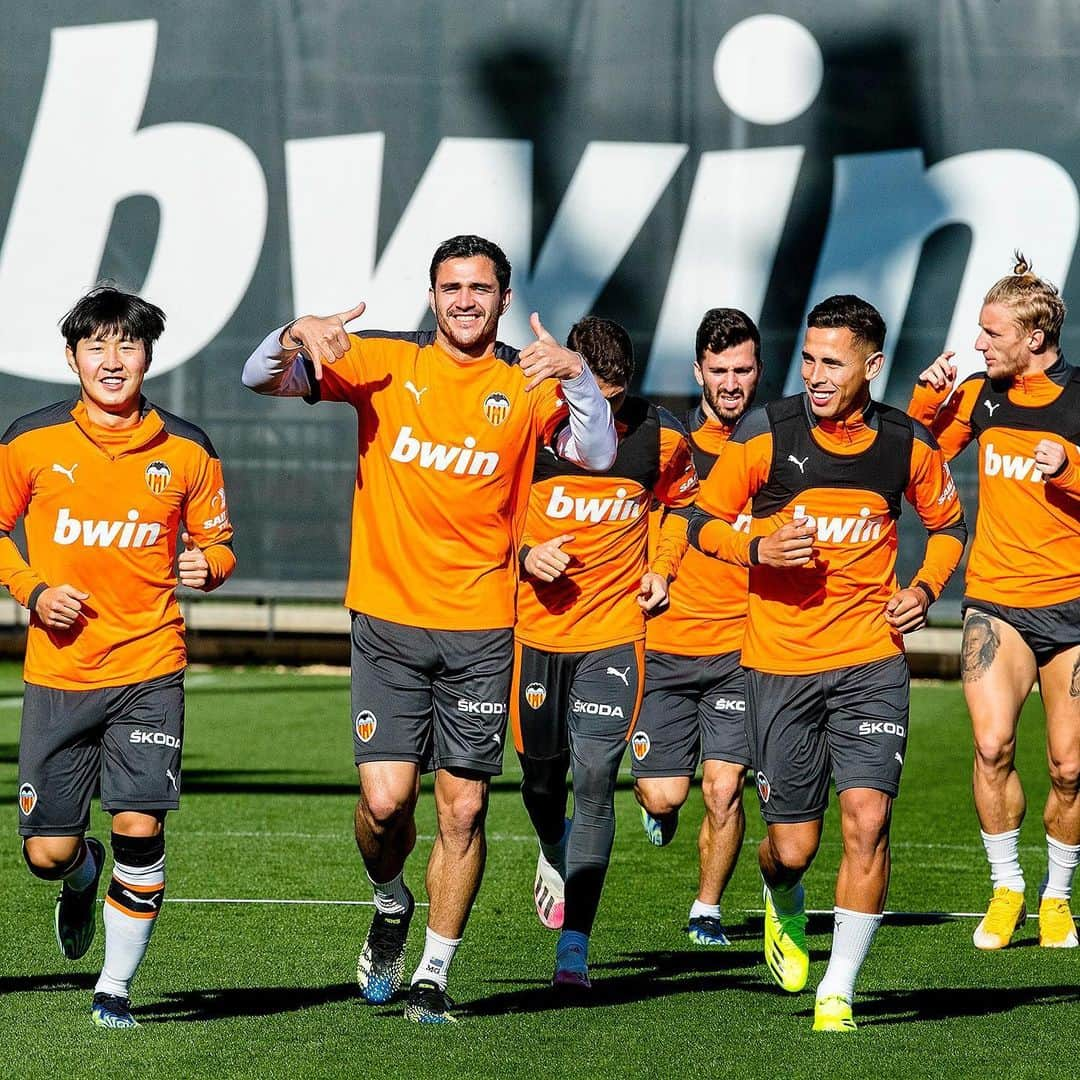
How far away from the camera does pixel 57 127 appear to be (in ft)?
55.7

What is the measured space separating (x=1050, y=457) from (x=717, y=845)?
2025 mm

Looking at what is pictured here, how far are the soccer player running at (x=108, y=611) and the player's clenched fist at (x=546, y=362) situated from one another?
3.64 ft

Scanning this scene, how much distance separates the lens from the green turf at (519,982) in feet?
19.1

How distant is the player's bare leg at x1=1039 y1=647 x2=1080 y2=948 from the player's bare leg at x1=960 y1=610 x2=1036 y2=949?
10 centimetres

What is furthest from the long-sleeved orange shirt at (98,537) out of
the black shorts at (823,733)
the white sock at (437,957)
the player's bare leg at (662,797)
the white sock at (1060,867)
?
the white sock at (1060,867)

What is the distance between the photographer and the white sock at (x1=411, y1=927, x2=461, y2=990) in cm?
634

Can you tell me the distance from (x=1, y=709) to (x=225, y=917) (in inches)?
341

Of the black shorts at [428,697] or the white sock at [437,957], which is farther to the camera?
the black shorts at [428,697]

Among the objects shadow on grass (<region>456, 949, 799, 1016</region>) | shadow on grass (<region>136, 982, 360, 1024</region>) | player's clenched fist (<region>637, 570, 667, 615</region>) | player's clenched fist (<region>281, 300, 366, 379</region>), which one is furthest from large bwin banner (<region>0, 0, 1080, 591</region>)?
player's clenched fist (<region>281, 300, 366, 379</region>)

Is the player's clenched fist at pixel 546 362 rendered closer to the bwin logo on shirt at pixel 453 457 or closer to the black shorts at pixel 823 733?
the bwin logo on shirt at pixel 453 457

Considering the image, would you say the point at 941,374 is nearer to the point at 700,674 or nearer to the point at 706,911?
the point at 700,674

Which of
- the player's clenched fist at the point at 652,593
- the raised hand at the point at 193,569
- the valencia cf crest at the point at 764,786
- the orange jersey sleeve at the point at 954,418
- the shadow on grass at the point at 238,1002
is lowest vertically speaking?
the shadow on grass at the point at 238,1002

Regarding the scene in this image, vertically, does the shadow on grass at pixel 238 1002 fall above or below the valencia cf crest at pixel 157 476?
below

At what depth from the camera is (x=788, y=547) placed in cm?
620
